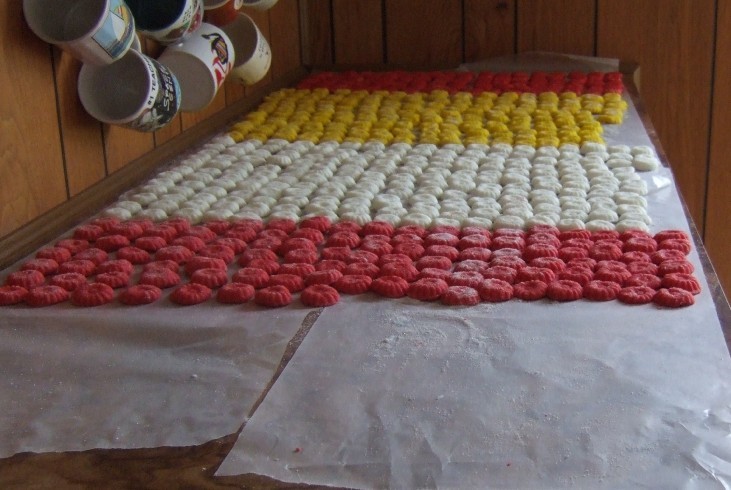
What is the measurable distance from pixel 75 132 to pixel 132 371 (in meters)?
0.62

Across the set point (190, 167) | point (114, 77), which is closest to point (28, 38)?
point (114, 77)

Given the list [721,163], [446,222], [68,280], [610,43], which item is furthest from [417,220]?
[721,163]

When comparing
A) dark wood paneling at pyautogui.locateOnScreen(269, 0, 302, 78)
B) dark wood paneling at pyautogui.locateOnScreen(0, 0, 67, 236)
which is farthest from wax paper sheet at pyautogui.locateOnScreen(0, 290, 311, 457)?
dark wood paneling at pyautogui.locateOnScreen(269, 0, 302, 78)

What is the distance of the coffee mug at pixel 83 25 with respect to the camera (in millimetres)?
1344

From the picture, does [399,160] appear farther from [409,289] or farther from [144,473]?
[144,473]

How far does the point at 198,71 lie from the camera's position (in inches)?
69.0

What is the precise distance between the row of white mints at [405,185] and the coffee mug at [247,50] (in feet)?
0.68

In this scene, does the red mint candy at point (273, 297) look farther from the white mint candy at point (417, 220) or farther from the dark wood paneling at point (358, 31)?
the dark wood paneling at point (358, 31)

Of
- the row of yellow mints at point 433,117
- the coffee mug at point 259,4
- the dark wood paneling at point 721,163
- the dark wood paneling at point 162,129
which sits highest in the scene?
the coffee mug at point 259,4

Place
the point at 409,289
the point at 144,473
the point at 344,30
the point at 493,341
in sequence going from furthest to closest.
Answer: the point at 344,30
the point at 409,289
the point at 493,341
the point at 144,473

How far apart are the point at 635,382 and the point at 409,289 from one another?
0.33 meters

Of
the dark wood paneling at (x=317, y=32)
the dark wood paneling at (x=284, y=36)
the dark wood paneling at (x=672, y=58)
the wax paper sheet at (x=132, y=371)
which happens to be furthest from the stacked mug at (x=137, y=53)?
the dark wood paneling at (x=672, y=58)

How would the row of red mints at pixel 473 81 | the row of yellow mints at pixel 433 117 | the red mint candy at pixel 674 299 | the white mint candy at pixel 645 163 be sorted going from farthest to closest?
the row of red mints at pixel 473 81 < the row of yellow mints at pixel 433 117 < the white mint candy at pixel 645 163 < the red mint candy at pixel 674 299

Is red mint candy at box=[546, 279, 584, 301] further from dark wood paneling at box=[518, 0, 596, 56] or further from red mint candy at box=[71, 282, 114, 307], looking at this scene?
dark wood paneling at box=[518, 0, 596, 56]
